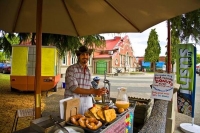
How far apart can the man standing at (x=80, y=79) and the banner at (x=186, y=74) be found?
102 inches

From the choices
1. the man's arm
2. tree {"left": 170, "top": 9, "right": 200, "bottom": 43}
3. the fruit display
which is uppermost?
tree {"left": 170, "top": 9, "right": 200, "bottom": 43}

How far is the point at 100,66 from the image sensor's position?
29828 millimetres

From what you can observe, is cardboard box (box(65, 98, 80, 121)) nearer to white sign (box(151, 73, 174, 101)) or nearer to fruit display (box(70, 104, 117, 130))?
fruit display (box(70, 104, 117, 130))

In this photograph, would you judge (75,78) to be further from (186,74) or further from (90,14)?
(186,74)

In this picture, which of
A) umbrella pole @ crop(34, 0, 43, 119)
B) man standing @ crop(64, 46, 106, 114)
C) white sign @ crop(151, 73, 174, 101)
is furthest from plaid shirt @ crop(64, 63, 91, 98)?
white sign @ crop(151, 73, 174, 101)

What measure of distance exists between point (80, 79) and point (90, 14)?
116 centimetres

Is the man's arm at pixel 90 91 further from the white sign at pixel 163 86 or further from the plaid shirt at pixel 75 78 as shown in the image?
the white sign at pixel 163 86

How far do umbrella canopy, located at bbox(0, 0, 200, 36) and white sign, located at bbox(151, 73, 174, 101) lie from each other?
1.01 meters

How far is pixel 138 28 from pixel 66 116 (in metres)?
2.02

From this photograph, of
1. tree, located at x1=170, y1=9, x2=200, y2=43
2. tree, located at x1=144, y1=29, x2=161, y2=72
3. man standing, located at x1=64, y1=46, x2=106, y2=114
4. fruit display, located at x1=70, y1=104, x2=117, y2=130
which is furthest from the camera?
tree, located at x1=144, y1=29, x2=161, y2=72

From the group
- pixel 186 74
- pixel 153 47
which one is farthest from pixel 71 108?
pixel 153 47

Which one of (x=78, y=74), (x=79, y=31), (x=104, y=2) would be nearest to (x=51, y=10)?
(x=79, y=31)

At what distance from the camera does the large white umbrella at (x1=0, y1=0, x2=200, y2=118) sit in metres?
1.97

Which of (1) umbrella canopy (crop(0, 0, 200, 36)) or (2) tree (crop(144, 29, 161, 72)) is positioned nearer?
(1) umbrella canopy (crop(0, 0, 200, 36))
